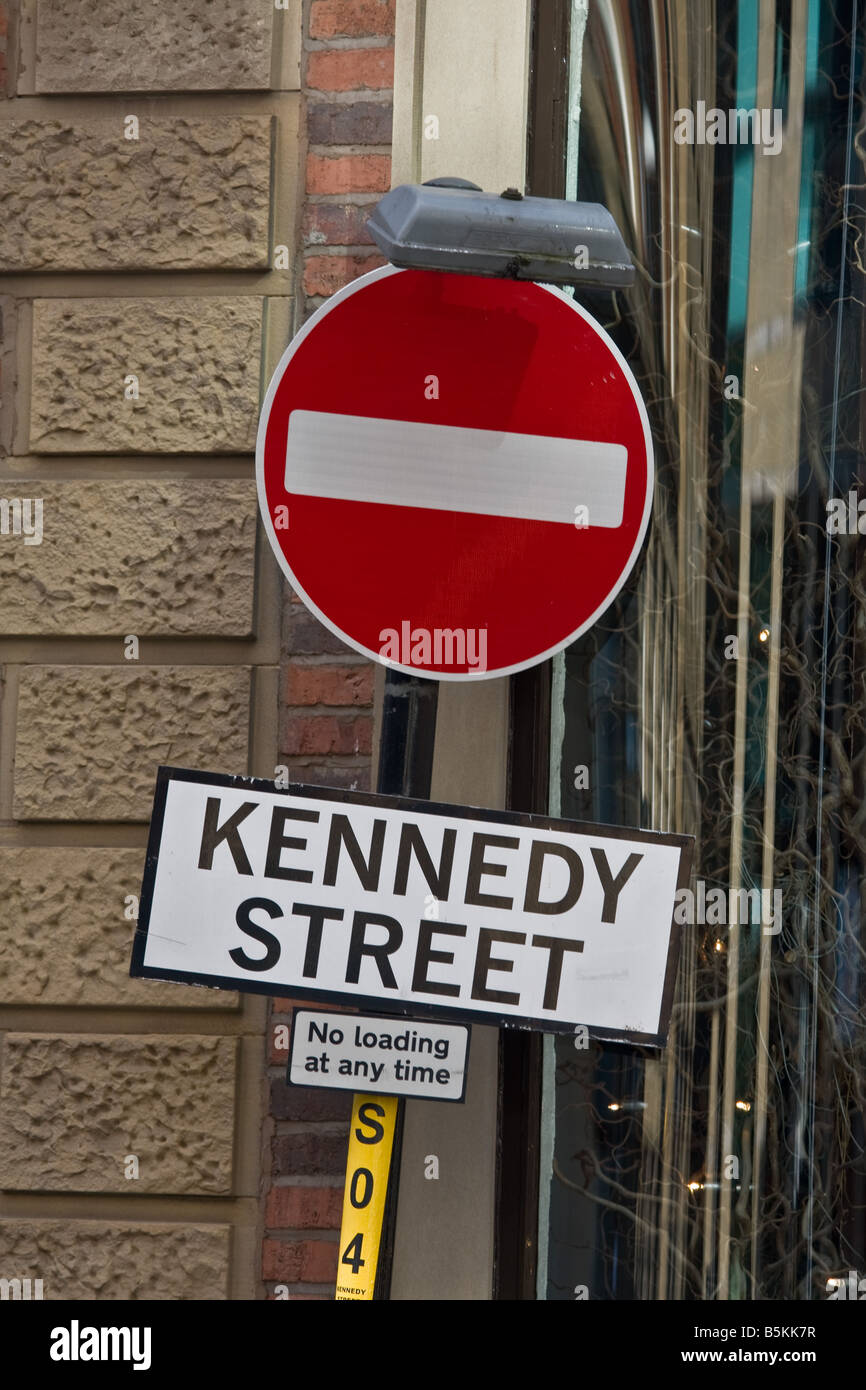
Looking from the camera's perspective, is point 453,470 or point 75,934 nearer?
point 453,470

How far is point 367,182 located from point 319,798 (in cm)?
127

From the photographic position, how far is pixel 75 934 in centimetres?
256

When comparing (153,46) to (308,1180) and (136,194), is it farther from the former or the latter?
(308,1180)

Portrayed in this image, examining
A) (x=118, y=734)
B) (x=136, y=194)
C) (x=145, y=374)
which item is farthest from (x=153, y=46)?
(x=118, y=734)

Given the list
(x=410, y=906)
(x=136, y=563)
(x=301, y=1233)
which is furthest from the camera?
(x=136, y=563)

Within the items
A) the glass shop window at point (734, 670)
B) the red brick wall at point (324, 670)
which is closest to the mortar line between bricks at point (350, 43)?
the red brick wall at point (324, 670)

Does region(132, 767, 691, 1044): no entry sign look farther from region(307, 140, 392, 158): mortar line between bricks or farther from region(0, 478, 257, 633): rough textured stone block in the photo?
region(307, 140, 392, 158): mortar line between bricks

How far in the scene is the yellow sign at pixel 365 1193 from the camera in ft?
6.57

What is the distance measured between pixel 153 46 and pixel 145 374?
0.63 metres

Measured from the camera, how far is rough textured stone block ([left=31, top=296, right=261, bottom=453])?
2619 mm

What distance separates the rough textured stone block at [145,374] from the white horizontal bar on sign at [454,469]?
539 mm

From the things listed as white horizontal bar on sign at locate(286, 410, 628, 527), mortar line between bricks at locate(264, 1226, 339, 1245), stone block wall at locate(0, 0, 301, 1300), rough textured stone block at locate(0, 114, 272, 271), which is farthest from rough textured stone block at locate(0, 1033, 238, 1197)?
rough textured stone block at locate(0, 114, 272, 271)

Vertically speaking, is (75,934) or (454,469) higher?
(454,469)

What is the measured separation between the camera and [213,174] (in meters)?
2.66
